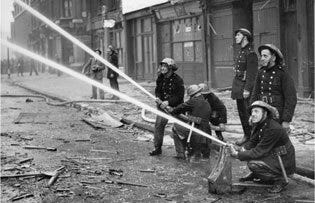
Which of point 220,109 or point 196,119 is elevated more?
point 220,109

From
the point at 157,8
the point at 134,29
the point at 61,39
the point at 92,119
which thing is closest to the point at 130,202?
the point at 92,119

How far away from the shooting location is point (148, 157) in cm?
866

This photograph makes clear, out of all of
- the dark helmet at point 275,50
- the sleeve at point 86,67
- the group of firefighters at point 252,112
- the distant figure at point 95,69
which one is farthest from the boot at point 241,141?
the sleeve at point 86,67

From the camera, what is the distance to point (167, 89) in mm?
8641

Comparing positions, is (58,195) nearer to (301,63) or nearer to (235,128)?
(235,128)

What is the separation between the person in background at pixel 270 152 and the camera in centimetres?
603

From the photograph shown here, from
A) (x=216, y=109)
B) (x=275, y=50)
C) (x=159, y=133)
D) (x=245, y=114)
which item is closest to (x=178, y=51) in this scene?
(x=216, y=109)

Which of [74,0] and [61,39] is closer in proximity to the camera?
[74,0]

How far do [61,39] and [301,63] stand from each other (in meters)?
30.1

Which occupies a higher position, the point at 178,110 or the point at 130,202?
the point at 178,110

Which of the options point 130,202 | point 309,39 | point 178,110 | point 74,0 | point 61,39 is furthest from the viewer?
point 61,39

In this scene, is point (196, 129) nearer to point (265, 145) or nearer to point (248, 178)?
point (248, 178)

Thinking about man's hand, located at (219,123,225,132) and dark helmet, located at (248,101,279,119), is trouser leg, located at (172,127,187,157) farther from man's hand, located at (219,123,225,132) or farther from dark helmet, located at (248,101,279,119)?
dark helmet, located at (248,101,279,119)

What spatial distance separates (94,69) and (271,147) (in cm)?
1216
